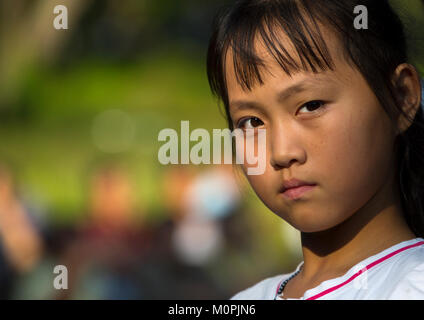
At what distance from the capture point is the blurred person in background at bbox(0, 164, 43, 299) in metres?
3.25

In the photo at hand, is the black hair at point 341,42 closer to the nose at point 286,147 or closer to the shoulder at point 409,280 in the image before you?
the nose at point 286,147

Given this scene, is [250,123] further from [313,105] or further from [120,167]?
[120,167]

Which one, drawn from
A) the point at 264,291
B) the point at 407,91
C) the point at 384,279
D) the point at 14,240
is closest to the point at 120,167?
the point at 14,240

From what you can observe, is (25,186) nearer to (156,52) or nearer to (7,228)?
(7,228)

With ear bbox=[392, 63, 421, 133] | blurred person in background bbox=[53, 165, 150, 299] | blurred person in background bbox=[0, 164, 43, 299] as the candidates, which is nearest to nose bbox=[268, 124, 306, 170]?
ear bbox=[392, 63, 421, 133]

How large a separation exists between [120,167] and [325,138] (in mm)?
2997

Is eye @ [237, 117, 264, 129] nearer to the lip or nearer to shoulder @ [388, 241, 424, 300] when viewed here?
the lip

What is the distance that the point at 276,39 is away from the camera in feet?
3.54

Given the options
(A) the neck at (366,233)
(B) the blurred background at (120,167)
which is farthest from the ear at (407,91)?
(B) the blurred background at (120,167)

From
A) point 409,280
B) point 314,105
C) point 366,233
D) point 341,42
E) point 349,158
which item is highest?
point 341,42

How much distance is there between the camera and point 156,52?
4254 mm

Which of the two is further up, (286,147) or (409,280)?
(286,147)

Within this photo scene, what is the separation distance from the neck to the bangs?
29cm

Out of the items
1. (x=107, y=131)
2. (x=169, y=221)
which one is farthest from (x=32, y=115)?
(x=169, y=221)
